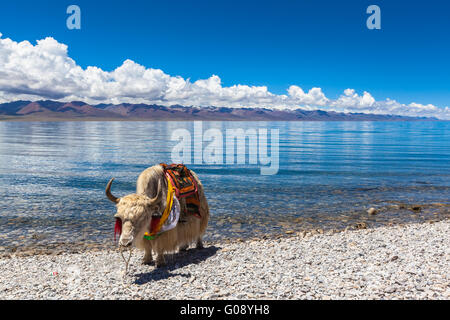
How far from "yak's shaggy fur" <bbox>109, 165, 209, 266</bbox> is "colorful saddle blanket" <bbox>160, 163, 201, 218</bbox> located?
0.42 ft

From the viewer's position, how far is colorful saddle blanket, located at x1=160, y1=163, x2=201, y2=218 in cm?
574

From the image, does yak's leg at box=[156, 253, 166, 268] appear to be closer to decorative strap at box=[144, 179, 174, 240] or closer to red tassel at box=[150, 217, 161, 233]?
decorative strap at box=[144, 179, 174, 240]

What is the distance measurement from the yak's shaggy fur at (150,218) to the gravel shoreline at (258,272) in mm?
371

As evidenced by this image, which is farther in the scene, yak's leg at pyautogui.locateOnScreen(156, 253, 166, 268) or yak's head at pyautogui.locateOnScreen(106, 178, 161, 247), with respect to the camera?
yak's leg at pyautogui.locateOnScreen(156, 253, 166, 268)

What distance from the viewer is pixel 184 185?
593 centimetres

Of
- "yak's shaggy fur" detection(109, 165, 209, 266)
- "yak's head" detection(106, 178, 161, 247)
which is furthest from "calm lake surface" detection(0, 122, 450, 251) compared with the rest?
"yak's head" detection(106, 178, 161, 247)

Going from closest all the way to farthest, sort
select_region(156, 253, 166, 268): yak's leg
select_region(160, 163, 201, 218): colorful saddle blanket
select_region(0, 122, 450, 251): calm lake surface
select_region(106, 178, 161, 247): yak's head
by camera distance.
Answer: select_region(106, 178, 161, 247): yak's head
select_region(156, 253, 166, 268): yak's leg
select_region(160, 163, 201, 218): colorful saddle blanket
select_region(0, 122, 450, 251): calm lake surface

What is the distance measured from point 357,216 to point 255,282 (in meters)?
6.57

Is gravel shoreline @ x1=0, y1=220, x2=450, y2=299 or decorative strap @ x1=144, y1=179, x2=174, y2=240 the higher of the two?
decorative strap @ x1=144, y1=179, x2=174, y2=240

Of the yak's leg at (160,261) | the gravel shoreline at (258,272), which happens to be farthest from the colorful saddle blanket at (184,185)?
the gravel shoreline at (258,272)

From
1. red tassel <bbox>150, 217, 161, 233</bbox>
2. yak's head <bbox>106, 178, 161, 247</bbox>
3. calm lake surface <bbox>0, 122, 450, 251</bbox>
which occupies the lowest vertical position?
calm lake surface <bbox>0, 122, 450, 251</bbox>

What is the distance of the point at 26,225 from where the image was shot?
28.5 ft

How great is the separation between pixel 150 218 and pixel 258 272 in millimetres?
1917

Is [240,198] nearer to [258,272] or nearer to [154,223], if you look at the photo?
[258,272]
